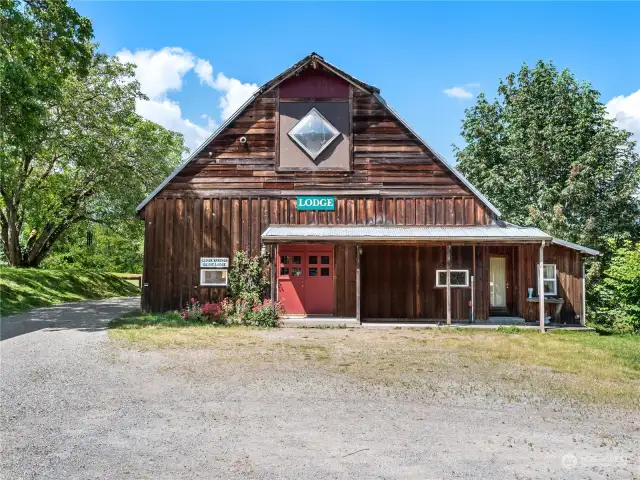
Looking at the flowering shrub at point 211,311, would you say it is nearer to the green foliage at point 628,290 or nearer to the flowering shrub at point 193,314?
the flowering shrub at point 193,314

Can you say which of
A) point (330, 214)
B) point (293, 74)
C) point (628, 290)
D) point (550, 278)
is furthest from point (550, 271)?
point (293, 74)

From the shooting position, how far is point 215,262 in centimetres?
1647

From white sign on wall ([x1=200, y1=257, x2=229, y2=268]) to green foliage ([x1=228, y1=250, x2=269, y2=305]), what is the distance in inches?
9.6

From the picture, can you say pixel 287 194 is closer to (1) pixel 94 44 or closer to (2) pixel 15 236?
(1) pixel 94 44

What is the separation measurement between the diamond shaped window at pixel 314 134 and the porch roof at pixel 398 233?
273cm

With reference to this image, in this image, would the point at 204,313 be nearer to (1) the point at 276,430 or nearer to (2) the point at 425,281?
(2) the point at 425,281

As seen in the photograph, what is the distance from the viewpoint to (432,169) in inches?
659

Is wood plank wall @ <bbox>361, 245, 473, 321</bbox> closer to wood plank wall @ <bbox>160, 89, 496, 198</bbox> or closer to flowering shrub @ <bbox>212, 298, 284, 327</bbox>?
wood plank wall @ <bbox>160, 89, 496, 198</bbox>

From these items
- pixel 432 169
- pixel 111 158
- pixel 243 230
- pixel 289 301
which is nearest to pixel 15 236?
pixel 111 158

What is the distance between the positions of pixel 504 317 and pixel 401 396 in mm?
10708

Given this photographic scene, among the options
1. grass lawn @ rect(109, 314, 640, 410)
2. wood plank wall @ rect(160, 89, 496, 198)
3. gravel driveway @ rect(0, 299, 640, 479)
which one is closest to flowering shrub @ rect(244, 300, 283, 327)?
grass lawn @ rect(109, 314, 640, 410)

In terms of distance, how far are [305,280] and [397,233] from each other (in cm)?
351

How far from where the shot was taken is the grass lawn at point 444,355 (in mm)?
7383

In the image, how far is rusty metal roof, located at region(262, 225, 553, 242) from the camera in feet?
47.3
